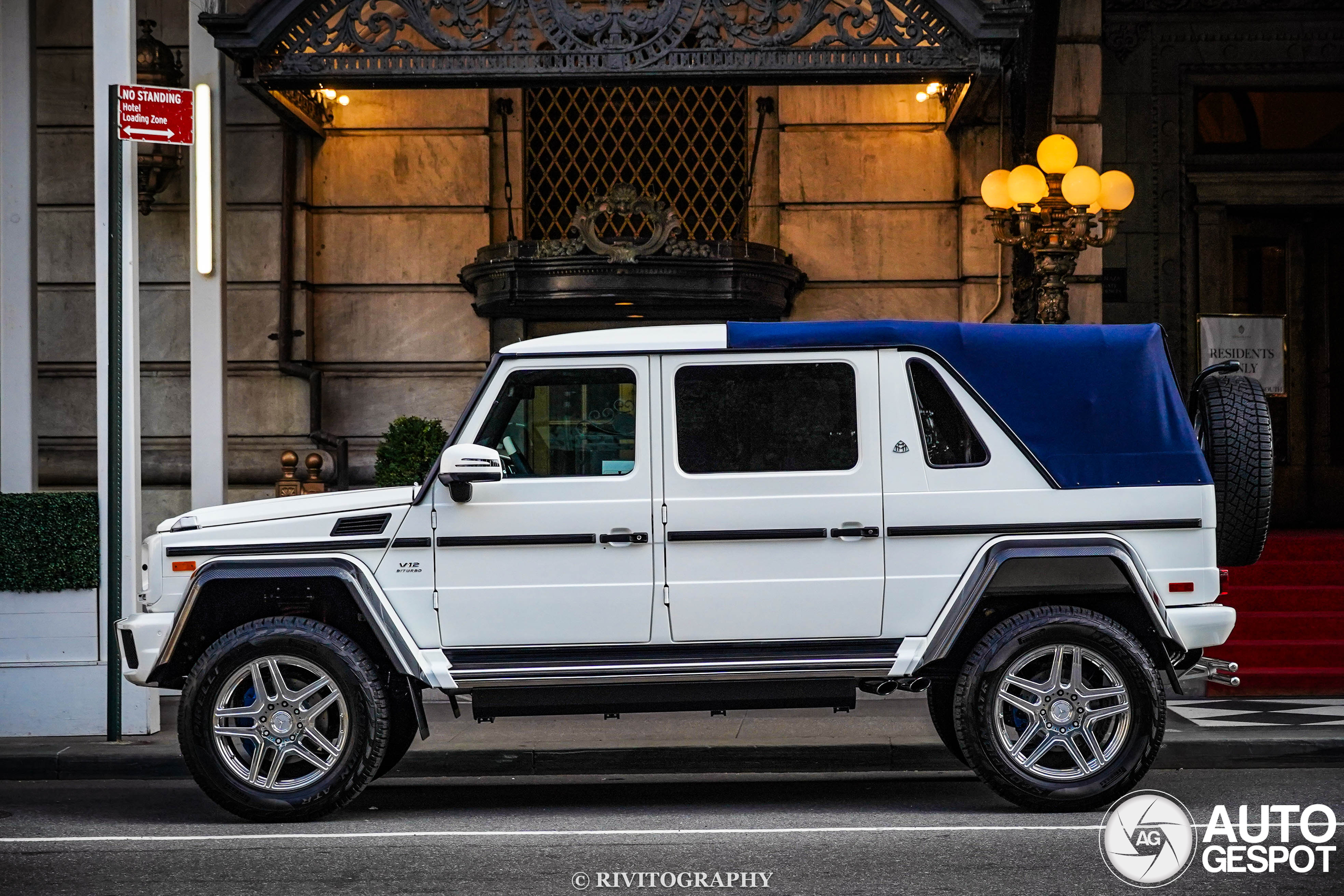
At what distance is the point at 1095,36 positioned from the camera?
40.2 ft

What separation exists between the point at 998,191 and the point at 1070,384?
4942mm

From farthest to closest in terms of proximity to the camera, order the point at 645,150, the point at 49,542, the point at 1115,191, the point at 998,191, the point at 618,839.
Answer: the point at 645,150, the point at 998,191, the point at 1115,191, the point at 49,542, the point at 618,839

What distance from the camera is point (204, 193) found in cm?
1027

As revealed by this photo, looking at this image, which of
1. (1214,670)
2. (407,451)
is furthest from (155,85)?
(1214,670)

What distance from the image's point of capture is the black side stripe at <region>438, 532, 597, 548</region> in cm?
642

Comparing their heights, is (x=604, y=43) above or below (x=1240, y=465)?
above

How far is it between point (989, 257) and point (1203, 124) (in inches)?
104

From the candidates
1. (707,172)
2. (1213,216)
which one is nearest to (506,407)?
(707,172)

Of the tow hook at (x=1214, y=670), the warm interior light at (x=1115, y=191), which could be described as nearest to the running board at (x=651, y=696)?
the tow hook at (x=1214, y=670)

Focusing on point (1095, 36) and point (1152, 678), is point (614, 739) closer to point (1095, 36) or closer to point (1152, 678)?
point (1152, 678)

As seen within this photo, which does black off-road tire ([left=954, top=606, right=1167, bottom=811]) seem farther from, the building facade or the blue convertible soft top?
the building facade

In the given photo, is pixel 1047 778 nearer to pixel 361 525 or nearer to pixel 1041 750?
pixel 1041 750

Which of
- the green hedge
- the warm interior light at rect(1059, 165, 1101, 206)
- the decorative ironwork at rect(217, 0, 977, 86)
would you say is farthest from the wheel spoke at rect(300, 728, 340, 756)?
the warm interior light at rect(1059, 165, 1101, 206)

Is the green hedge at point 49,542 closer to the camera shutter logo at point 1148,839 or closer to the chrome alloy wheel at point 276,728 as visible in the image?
the chrome alloy wheel at point 276,728
